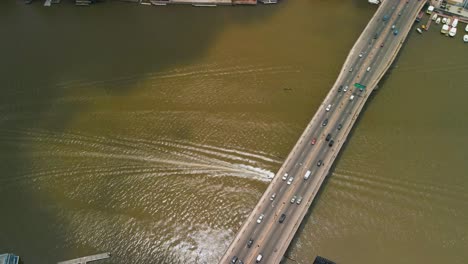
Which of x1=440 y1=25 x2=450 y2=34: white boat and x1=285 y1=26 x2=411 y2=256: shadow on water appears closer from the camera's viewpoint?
x1=285 y1=26 x2=411 y2=256: shadow on water

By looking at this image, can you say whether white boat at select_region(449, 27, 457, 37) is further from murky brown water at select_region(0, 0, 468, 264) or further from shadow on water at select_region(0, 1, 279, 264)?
shadow on water at select_region(0, 1, 279, 264)

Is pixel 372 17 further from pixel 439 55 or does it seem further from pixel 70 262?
pixel 70 262

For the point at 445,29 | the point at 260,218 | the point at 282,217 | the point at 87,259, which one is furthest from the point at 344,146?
the point at 87,259

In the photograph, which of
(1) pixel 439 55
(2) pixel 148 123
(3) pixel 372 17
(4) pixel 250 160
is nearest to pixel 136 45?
(2) pixel 148 123

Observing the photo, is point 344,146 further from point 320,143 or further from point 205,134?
point 205,134

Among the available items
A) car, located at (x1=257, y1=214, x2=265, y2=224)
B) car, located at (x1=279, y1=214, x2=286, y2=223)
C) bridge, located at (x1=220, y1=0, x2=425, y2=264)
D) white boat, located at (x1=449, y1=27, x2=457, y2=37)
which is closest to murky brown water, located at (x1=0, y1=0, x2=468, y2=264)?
white boat, located at (x1=449, y1=27, x2=457, y2=37)

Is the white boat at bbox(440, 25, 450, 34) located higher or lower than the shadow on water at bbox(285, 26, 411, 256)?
higher
